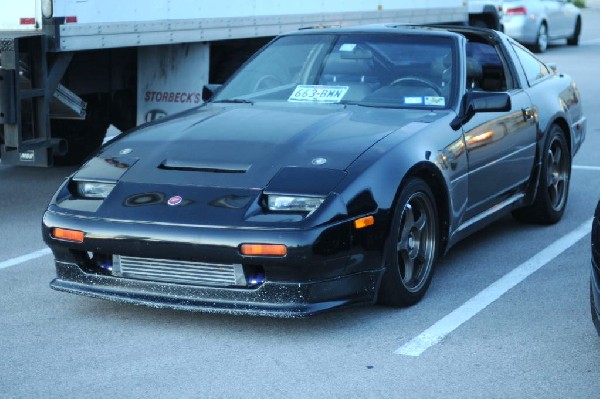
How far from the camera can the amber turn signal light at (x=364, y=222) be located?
550 cm

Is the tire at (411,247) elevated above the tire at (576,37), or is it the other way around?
the tire at (411,247)

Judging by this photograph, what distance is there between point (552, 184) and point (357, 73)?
6.28 ft

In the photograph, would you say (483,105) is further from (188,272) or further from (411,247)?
(188,272)

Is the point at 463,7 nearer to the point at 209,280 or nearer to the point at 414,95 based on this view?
the point at 414,95

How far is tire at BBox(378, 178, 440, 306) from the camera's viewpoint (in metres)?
5.77

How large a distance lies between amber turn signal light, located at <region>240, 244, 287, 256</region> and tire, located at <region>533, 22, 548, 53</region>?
21.1 meters

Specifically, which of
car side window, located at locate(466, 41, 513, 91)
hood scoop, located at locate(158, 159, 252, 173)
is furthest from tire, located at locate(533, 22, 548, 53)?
hood scoop, located at locate(158, 159, 252, 173)

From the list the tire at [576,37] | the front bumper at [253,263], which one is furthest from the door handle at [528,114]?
the tire at [576,37]

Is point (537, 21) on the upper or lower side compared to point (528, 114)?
lower

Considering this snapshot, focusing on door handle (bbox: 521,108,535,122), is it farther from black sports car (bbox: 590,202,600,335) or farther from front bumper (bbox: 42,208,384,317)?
black sports car (bbox: 590,202,600,335)

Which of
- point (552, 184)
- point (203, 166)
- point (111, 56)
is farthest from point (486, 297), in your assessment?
point (111, 56)

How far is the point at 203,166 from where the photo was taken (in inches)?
228

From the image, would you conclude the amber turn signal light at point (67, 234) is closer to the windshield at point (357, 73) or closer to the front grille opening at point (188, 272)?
the front grille opening at point (188, 272)

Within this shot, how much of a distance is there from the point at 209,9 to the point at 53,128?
1.68 m
